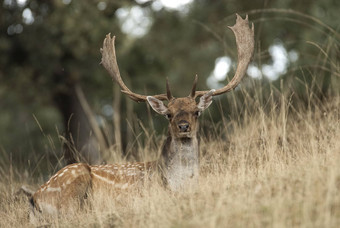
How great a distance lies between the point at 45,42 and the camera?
13.2 m

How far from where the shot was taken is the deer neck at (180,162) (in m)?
6.14

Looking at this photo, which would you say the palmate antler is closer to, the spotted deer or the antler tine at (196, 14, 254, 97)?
the antler tine at (196, 14, 254, 97)

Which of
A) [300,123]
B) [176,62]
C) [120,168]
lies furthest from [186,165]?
[176,62]

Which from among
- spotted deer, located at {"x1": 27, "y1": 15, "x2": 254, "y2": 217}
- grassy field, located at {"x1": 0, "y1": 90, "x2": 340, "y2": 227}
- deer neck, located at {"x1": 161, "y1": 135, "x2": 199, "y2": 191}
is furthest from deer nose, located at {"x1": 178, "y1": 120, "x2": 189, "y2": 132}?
grassy field, located at {"x1": 0, "y1": 90, "x2": 340, "y2": 227}

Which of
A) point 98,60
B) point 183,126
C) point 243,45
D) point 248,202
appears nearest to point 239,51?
point 243,45

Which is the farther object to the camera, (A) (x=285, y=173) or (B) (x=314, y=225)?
(A) (x=285, y=173)

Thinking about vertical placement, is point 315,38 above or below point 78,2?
below

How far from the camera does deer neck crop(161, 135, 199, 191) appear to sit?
6.14 m

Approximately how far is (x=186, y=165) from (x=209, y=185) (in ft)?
2.93

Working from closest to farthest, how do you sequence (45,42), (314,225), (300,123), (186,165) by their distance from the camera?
1. (314,225)
2. (186,165)
3. (300,123)
4. (45,42)

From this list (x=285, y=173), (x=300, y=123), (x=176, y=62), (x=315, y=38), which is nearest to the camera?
(x=285, y=173)

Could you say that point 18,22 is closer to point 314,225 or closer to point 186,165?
point 186,165

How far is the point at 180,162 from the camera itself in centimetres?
612

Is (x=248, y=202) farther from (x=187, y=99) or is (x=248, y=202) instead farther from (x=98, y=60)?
(x=98, y=60)
